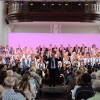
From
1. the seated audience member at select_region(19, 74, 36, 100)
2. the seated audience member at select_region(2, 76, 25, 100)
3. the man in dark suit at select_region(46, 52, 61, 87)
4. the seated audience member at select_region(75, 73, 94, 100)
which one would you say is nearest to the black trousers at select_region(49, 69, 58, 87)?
the man in dark suit at select_region(46, 52, 61, 87)

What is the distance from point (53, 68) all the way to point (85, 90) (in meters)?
8.49

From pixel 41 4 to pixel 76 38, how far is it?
341 cm

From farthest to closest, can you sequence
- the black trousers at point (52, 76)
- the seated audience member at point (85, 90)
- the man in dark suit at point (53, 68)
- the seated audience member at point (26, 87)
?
the black trousers at point (52, 76), the man in dark suit at point (53, 68), the seated audience member at point (26, 87), the seated audience member at point (85, 90)

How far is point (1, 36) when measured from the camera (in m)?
21.2

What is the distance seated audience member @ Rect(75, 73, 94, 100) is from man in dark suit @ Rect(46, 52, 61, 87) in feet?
25.7

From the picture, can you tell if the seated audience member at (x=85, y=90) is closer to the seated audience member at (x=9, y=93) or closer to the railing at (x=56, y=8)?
the seated audience member at (x=9, y=93)

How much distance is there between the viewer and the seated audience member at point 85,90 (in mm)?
5758

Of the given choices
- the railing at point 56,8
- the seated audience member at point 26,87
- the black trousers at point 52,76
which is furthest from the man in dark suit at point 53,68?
the seated audience member at point 26,87

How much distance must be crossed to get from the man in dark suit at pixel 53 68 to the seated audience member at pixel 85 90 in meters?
7.83

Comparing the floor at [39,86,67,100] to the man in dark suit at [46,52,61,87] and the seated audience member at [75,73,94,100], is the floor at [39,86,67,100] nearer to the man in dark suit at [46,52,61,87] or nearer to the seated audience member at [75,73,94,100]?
the man in dark suit at [46,52,61,87]

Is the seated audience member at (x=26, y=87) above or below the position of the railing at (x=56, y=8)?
below

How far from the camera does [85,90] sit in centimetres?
578

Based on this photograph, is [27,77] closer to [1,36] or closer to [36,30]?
[1,36]

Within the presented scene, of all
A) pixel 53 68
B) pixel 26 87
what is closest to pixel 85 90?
pixel 26 87
